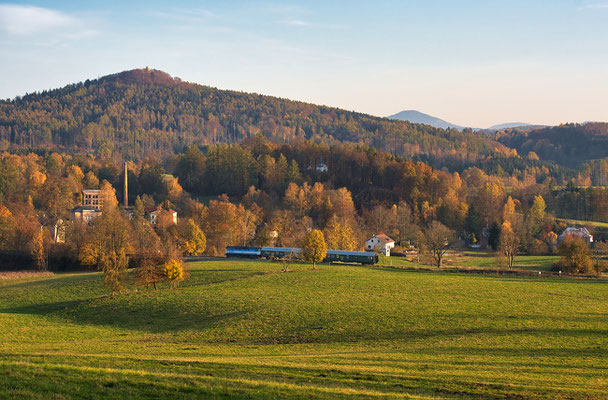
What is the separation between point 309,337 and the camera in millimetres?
28781

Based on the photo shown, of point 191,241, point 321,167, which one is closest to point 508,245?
point 191,241

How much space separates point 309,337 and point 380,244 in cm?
5586

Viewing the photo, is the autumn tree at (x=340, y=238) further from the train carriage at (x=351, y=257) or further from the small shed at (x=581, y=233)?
the small shed at (x=581, y=233)

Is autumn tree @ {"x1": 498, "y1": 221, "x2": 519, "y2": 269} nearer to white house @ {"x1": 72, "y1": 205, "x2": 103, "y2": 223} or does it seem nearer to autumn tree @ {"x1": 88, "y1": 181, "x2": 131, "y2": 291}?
autumn tree @ {"x1": 88, "y1": 181, "x2": 131, "y2": 291}

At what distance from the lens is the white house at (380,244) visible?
8238 cm

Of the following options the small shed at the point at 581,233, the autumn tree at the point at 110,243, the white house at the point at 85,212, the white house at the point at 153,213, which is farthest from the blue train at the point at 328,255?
the small shed at the point at 581,233

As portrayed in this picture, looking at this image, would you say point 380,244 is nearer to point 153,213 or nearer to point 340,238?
point 340,238

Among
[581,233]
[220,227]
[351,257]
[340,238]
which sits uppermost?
[220,227]

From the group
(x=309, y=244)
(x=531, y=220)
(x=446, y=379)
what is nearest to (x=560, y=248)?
(x=309, y=244)

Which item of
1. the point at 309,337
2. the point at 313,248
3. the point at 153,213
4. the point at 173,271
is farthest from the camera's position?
the point at 153,213

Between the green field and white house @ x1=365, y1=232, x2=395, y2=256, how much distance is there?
2607cm

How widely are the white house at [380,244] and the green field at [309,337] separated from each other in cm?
2607

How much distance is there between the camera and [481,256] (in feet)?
278

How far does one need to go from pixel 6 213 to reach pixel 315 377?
87.3 m
